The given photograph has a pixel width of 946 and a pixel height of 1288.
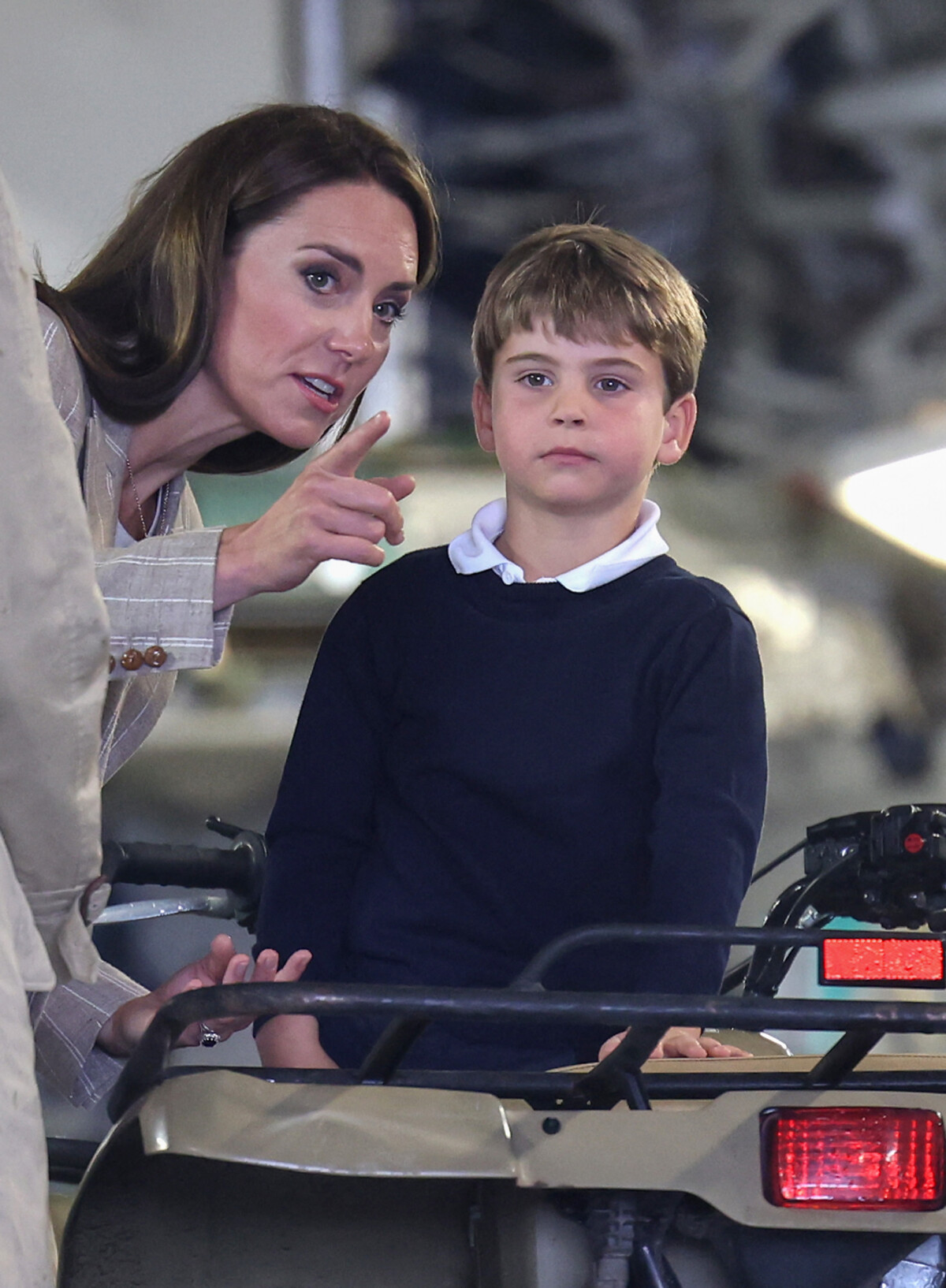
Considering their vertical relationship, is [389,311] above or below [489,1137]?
above

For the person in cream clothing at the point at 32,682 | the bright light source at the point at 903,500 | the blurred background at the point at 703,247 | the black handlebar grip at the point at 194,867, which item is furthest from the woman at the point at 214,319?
the bright light source at the point at 903,500

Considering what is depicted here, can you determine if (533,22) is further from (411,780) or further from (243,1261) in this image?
(243,1261)

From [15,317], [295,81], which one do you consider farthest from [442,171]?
[15,317]

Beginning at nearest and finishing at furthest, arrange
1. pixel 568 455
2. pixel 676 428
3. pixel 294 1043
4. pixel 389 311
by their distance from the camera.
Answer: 1. pixel 294 1043
2. pixel 568 455
3. pixel 676 428
4. pixel 389 311

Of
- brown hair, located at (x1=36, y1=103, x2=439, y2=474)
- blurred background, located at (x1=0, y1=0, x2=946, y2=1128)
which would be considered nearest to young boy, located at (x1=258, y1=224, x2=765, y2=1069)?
brown hair, located at (x1=36, y1=103, x2=439, y2=474)

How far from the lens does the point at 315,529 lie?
1.43m

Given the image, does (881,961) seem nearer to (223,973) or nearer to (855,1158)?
(855,1158)

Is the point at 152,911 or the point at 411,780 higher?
the point at 411,780

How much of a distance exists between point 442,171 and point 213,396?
355cm

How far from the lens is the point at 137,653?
143cm

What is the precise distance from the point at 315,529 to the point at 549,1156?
0.62 metres

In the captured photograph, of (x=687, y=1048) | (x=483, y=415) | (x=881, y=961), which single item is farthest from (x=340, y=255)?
(x=881, y=961)

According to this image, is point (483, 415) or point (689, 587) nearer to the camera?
point (689, 587)

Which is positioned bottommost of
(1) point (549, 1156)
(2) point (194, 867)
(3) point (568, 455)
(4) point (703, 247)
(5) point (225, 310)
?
(1) point (549, 1156)
